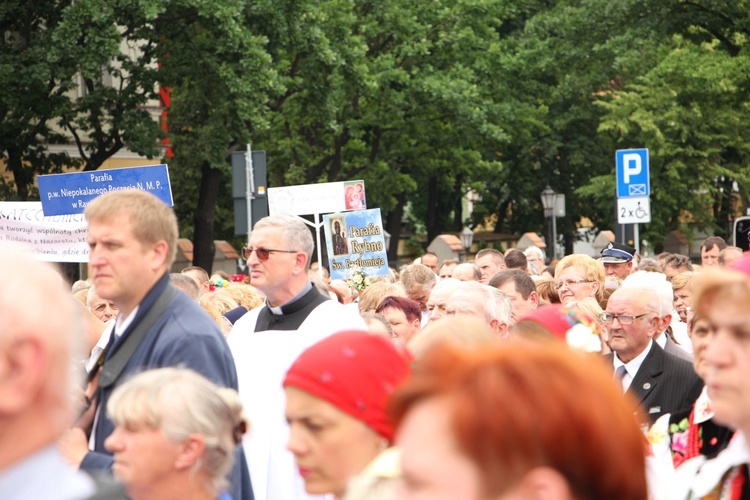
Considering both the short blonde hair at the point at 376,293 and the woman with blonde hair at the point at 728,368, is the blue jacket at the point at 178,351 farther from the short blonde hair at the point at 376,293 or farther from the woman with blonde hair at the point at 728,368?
the short blonde hair at the point at 376,293

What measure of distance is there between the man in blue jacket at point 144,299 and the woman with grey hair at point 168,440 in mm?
610

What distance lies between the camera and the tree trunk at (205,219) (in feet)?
95.8

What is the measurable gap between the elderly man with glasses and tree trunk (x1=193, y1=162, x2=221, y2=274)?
911 inches

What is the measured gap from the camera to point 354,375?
310 cm

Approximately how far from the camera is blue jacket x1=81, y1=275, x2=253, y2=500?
4117 millimetres

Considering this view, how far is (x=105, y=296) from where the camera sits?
4266mm

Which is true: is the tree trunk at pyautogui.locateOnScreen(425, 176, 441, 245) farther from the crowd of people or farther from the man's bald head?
the man's bald head

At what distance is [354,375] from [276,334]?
2397mm

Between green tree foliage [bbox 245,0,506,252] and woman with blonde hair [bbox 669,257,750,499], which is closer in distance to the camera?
woman with blonde hair [bbox 669,257,750,499]

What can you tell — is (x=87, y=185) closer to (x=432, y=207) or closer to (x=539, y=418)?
(x=539, y=418)

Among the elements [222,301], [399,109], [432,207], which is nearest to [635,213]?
[222,301]

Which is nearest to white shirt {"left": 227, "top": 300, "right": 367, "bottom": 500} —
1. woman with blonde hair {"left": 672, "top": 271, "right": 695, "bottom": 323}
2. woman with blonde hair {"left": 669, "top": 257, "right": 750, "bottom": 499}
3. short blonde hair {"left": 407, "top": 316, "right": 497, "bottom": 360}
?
short blonde hair {"left": 407, "top": 316, "right": 497, "bottom": 360}

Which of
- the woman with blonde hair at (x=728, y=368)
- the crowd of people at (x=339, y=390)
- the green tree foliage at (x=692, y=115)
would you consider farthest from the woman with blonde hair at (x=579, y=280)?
the green tree foliage at (x=692, y=115)

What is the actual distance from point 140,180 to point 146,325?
25.9 ft
